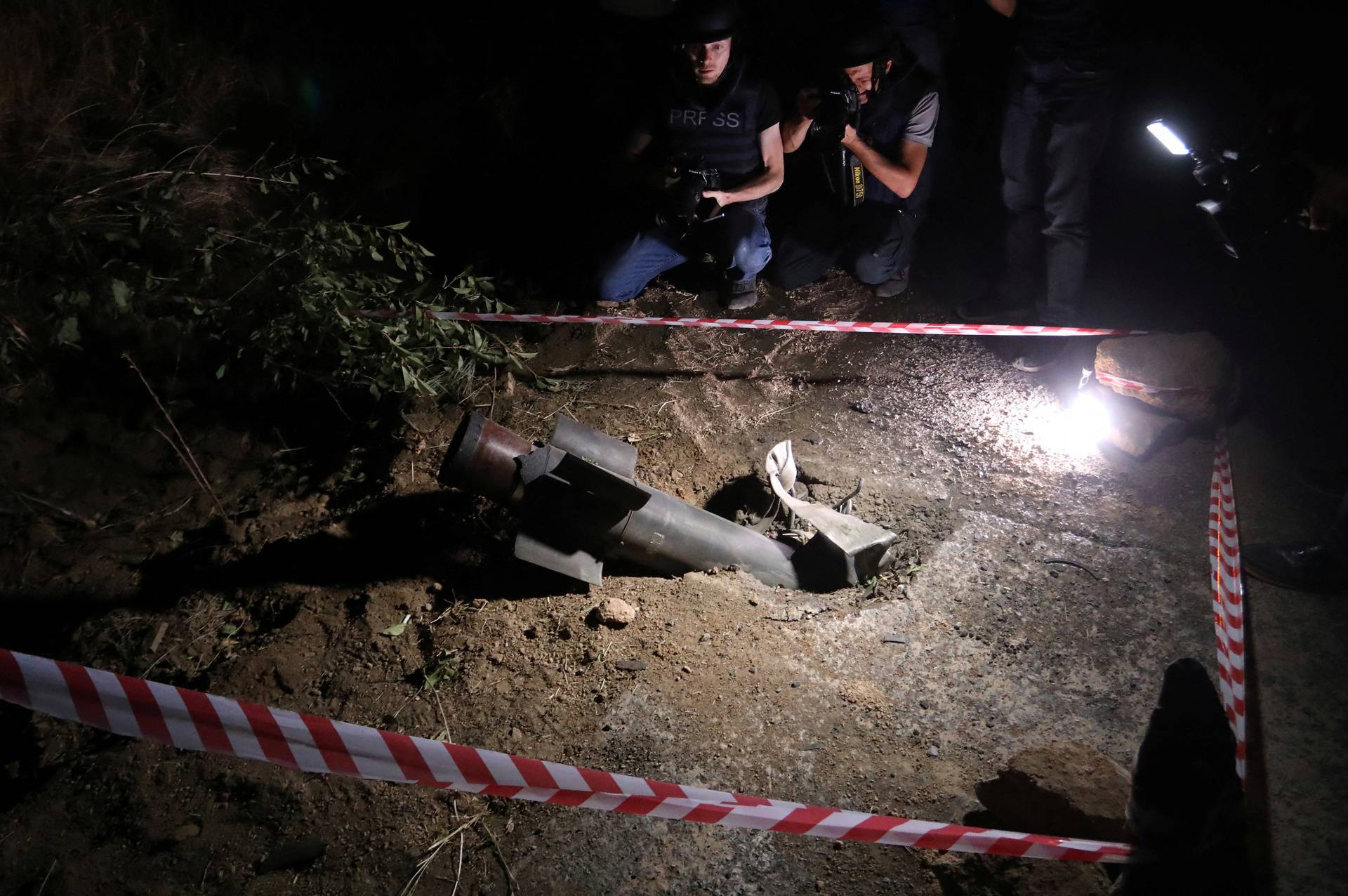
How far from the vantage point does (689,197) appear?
14.1 feet

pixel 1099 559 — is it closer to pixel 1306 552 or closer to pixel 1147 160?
pixel 1306 552

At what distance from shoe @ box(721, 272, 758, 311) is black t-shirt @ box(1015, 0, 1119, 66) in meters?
2.22

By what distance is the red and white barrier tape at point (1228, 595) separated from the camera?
2469 mm

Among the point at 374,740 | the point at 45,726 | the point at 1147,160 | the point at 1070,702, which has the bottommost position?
the point at 45,726

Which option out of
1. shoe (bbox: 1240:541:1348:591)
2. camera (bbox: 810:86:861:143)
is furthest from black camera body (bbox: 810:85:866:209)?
shoe (bbox: 1240:541:1348:591)

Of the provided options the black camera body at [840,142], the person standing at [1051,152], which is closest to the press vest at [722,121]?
the black camera body at [840,142]

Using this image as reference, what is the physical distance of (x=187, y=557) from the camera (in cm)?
324

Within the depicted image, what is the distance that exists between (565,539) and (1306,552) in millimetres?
3272

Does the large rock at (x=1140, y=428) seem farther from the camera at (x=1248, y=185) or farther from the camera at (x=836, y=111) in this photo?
the camera at (x=836, y=111)

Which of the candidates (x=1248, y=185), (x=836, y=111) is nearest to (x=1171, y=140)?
(x=1248, y=185)

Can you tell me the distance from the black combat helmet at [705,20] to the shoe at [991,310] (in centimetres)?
249

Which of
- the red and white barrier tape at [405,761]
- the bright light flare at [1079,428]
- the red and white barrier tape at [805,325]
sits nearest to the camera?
the red and white barrier tape at [405,761]

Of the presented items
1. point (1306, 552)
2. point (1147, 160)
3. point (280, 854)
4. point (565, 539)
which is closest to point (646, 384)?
point (565, 539)

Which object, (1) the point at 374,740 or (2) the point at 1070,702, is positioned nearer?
(1) the point at 374,740
